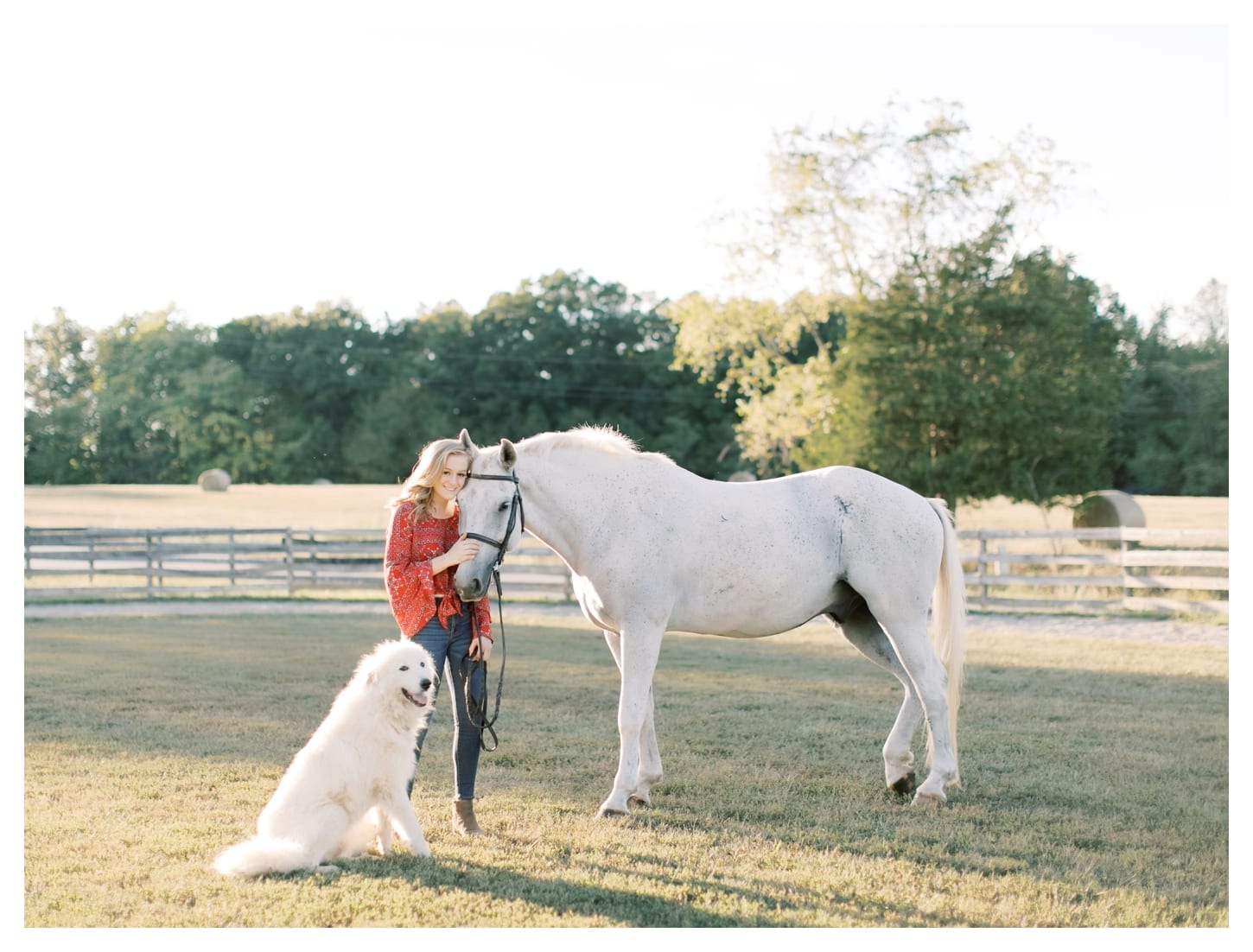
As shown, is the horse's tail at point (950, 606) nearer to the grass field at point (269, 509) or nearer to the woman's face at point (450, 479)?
the woman's face at point (450, 479)

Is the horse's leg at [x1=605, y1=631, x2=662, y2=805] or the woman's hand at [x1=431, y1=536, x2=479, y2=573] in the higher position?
the woman's hand at [x1=431, y1=536, x2=479, y2=573]

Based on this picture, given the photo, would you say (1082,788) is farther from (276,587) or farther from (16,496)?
(276,587)

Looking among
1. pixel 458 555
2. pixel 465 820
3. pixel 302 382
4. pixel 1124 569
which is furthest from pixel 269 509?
pixel 458 555

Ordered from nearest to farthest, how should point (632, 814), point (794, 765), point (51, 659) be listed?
1. point (632, 814)
2. point (794, 765)
3. point (51, 659)

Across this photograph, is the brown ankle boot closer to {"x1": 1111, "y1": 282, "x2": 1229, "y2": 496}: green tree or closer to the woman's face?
the woman's face

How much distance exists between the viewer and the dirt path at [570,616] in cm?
1471

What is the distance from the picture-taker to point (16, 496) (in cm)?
529

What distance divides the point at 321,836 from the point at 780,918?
6.28ft

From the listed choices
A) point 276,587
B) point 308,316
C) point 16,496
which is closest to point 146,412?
point 308,316

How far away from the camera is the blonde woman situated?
17.7 ft

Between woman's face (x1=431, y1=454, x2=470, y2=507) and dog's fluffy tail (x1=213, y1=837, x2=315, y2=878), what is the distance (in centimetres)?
170

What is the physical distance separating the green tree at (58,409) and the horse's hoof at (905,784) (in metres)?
45.8

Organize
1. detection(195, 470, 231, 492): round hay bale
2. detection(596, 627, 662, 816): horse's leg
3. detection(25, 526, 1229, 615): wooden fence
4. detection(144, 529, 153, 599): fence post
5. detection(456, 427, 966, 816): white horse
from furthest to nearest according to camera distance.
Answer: detection(195, 470, 231, 492): round hay bale
detection(144, 529, 153, 599): fence post
detection(25, 526, 1229, 615): wooden fence
detection(456, 427, 966, 816): white horse
detection(596, 627, 662, 816): horse's leg

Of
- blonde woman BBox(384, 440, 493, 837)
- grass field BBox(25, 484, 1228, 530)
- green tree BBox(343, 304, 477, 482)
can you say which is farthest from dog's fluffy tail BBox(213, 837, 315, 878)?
green tree BBox(343, 304, 477, 482)
